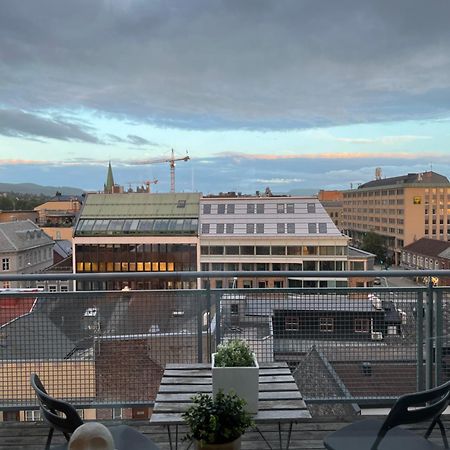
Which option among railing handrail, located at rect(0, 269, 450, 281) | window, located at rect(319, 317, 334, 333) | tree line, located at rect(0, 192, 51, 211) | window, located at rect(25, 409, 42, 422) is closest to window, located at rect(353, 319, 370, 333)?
window, located at rect(319, 317, 334, 333)

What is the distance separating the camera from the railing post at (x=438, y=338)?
3828 millimetres

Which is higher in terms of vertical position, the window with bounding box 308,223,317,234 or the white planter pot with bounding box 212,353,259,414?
the white planter pot with bounding box 212,353,259,414

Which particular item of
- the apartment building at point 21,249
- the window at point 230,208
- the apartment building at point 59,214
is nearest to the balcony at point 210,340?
the apartment building at point 21,249

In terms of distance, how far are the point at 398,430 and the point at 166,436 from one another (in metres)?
1.66

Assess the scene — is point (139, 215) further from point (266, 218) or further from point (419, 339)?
point (419, 339)

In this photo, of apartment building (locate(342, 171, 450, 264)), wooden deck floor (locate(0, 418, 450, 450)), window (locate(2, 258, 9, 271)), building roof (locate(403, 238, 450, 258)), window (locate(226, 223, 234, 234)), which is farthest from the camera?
apartment building (locate(342, 171, 450, 264))

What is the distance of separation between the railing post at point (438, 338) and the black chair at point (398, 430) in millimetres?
1400

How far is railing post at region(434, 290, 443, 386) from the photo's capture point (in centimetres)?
383

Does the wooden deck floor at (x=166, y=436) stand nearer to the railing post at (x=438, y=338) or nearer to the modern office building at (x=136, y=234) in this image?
the railing post at (x=438, y=338)

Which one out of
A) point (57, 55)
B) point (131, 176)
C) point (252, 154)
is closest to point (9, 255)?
point (57, 55)

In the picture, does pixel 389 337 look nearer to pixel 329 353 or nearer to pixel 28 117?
pixel 329 353

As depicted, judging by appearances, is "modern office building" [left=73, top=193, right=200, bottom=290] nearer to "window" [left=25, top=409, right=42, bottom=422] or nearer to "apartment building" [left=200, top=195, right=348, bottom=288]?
"apartment building" [left=200, top=195, right=348, bottom=288]

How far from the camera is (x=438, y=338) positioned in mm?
3844

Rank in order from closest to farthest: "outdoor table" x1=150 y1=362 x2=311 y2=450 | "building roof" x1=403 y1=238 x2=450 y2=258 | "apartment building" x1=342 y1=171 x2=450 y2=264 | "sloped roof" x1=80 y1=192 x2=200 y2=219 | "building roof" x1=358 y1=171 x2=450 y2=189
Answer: "outdoor table" x1=150 y1=362 x2=311 y2=450
"sloped roof" x1=80 y1=192 x2=200 y2=219
"building roof" x1=403 y1=238 x2=450 y2=258
"apartment building" x1=342 y1=171 x2=450 y2=264
"building roof" x1=358 y1=171 x2=450 y2=189
